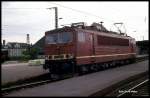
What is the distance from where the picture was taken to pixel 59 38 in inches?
941

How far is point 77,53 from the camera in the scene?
23000mm

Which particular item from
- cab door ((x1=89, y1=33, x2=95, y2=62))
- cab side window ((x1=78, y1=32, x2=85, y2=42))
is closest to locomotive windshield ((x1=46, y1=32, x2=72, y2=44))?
cab side window ((x1=78, y1=32, x2=85, y2=42))

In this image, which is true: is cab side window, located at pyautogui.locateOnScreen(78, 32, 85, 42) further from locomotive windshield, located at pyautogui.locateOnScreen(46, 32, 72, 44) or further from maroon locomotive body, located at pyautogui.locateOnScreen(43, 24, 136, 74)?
locomotive windshield, located at pyautogui.locateOnScreen(46, 32, 72, 44)

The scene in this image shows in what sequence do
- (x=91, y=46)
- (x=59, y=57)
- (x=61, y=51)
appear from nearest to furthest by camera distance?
(x=59, y=57) < (x=61, y=51) < (x=91, y=46)

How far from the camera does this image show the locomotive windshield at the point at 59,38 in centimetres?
2342

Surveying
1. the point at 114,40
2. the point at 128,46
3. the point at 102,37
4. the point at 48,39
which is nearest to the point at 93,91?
the point at 48,39

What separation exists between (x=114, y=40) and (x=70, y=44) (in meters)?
8.67

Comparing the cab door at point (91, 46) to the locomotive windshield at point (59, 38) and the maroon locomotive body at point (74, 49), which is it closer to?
the maroon locomotive body at point (74, 49)

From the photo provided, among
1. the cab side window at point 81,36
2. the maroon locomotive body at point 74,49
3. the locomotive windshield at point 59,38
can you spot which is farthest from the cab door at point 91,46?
the locomotive windshield at point 59,38

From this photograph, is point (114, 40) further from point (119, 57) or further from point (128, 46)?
point (128, 46)

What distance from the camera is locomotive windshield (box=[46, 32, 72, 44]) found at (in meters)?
23.4

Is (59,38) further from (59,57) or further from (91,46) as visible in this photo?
(91,46)

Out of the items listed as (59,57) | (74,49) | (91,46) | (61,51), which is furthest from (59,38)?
(91,46)

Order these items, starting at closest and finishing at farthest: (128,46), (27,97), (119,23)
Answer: (27,97), (128,46), (119,23)
